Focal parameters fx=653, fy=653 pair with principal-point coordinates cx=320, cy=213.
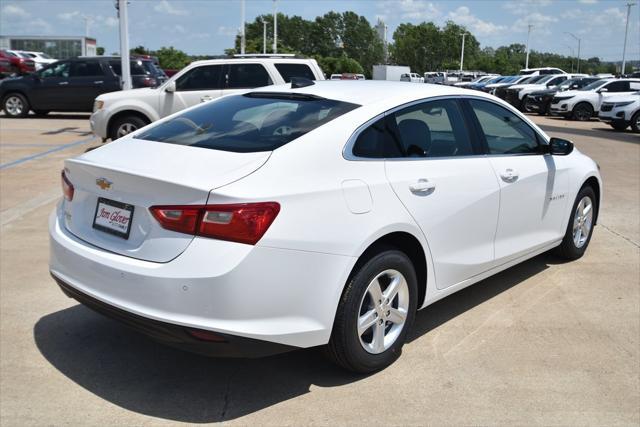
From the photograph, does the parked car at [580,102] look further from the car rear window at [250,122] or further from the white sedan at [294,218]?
the car rear window at [250,122]

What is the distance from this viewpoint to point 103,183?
3457 mm

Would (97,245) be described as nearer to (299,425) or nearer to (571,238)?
(299,425)

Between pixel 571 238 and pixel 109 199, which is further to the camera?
pixel 571 238

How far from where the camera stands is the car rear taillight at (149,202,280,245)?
3.02 m

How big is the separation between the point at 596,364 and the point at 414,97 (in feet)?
6.50

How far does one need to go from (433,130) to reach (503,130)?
965mm

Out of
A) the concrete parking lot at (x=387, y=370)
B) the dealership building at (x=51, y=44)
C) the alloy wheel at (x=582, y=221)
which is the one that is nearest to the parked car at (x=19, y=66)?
the dealership building at (x=51, y=44)

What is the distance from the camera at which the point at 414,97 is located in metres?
4.16

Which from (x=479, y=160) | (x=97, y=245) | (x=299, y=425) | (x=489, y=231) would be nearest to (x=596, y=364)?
(x=489, y=231)

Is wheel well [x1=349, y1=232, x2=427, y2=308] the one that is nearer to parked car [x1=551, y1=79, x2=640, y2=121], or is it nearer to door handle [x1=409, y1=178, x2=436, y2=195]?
door handle [x1=409, y1=178, x2=436, y2=195]

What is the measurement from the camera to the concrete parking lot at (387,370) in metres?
3.35

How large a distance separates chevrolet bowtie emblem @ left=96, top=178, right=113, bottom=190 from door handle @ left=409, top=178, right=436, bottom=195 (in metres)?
1.67

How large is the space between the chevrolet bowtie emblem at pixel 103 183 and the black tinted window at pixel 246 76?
9393mm

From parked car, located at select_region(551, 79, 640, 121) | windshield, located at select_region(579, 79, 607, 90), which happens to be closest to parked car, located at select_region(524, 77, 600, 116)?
windshield, located at select_region(579, 79, 607, 90)
